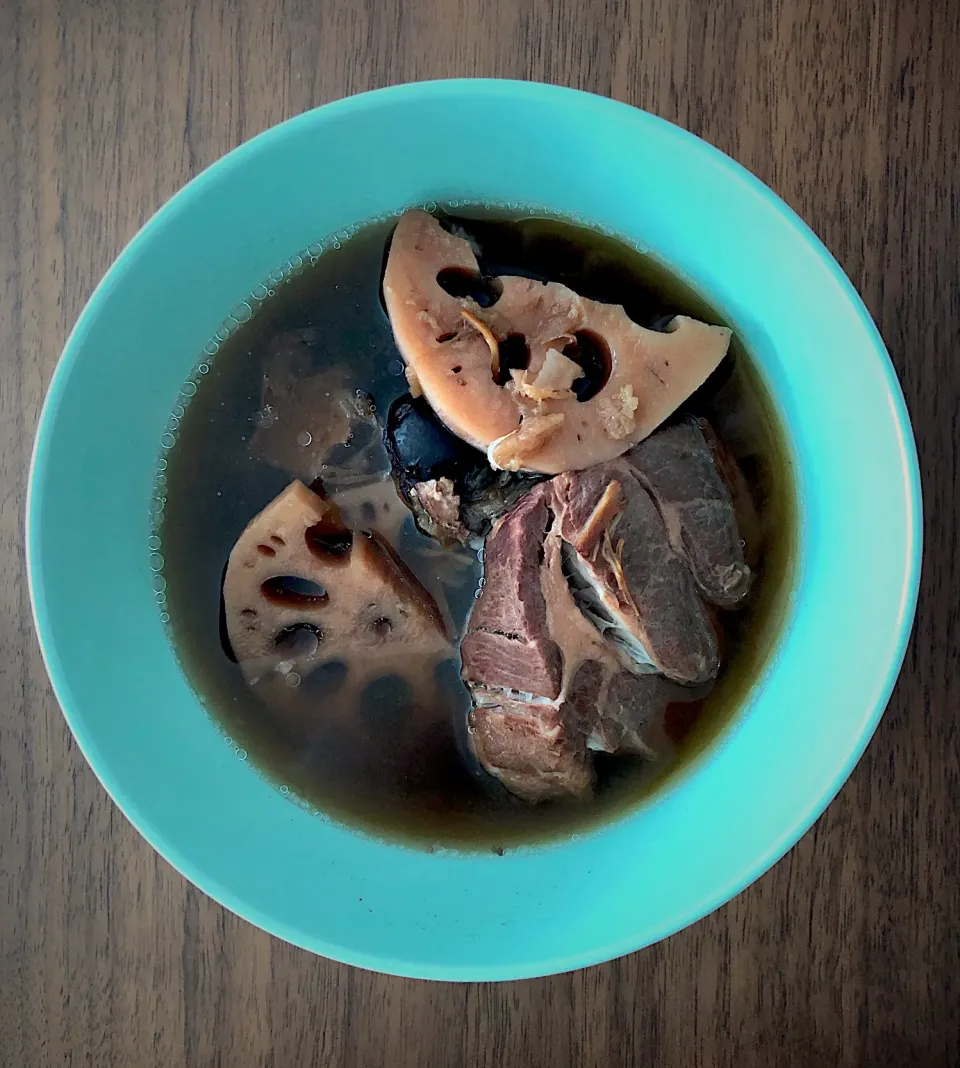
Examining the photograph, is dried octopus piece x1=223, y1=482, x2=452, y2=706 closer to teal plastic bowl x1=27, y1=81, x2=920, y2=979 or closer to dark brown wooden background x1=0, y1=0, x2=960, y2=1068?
teal plastic bowl x1=27, y1=81, x2=920, y2=979

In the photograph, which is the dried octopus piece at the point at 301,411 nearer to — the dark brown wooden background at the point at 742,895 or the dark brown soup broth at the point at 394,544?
the dark brown soup broth at the point at 394,544

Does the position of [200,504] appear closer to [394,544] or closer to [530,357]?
[394,544]

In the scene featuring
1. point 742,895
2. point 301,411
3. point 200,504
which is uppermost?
point 301,411

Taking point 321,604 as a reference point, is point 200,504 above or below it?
above

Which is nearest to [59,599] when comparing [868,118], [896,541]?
[896,541]

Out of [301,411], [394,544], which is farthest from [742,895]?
[301,411]

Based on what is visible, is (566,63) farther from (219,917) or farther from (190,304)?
(219,917)

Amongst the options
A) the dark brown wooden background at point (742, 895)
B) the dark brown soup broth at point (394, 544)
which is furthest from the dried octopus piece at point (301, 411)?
the dark brown wooden background at point (742, 895)
